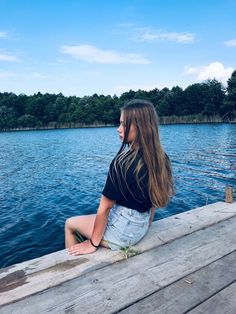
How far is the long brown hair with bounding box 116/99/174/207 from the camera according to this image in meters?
2.94

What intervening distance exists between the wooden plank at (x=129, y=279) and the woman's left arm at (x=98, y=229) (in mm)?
362

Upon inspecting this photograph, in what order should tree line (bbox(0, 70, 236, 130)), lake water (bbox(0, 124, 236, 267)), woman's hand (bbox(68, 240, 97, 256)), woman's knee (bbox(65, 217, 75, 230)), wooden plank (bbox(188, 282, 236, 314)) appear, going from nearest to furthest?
wooden plank (bbox(188, 282, 236, 314))
woman's hand (bbox(68, 240, 97, 256))
woman's knee (bbox(65, 217, 75, 230))
lake water (bbox(0, 124, 236, 267))
tree line (bbox(0, 70, 236, 130))

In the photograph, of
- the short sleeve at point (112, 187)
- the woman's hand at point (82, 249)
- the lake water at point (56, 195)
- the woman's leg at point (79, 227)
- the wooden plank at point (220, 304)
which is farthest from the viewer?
the lake water at point (56, 195)

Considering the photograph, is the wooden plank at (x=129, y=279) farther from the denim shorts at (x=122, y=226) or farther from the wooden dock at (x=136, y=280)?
the denim shorts at (x=122, y=226)

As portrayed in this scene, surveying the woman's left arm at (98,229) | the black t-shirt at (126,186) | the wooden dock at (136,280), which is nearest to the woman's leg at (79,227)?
the woman's left arm at (98,229)

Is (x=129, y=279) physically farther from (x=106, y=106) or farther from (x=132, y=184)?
(x=106, y=106)

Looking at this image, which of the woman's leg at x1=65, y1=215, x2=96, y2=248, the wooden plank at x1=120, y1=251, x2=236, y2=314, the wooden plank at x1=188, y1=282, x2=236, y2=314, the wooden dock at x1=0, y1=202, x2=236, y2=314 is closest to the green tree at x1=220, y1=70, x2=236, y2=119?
the wooden dock at x1=0, y1=202, x2=236, y2=314

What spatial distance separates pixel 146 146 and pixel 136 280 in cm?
127

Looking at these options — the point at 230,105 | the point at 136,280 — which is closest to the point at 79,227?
the point at 136,280

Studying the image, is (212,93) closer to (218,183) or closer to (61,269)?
(218,183)

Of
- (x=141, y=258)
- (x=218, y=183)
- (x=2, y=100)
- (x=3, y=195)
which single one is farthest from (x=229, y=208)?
(x=2, y=100)

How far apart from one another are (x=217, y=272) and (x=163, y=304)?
0.76 metres

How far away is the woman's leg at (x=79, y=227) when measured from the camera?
3.32 metres

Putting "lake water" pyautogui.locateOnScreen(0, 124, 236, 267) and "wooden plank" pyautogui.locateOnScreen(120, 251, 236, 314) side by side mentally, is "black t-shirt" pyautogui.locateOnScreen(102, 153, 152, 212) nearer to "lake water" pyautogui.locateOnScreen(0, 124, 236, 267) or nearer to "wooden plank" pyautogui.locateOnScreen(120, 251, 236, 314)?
"wooden plank" pyautogui.locateOnScreen(120, 251, 236, 314)
